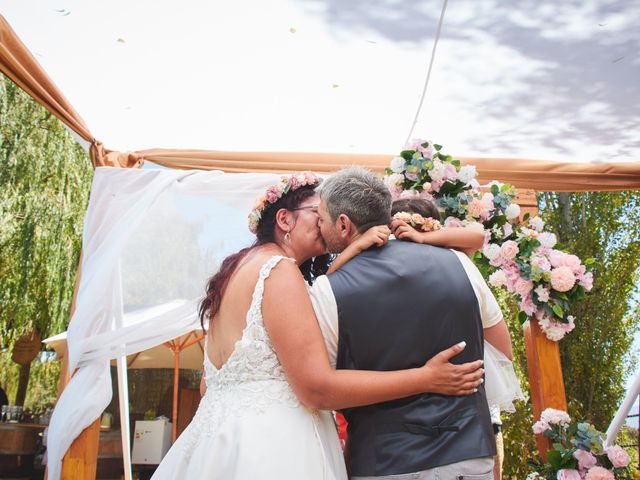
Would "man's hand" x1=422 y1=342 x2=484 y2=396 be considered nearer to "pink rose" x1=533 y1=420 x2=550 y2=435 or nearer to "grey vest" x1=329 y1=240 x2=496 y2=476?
"grey vest" x1=329 y1=240 x2=496 y2=476

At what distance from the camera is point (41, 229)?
6.98m

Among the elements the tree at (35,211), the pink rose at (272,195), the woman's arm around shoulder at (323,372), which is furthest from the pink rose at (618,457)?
the tree at (35,211)

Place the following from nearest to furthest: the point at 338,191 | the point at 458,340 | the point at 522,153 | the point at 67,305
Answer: the point at 458,340 → the point at 338,191 → the point at 522,153 → the point at 67,305

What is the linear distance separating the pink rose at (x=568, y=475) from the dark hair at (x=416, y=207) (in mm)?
1748

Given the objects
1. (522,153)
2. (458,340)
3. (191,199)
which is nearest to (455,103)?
Result: (522,153)

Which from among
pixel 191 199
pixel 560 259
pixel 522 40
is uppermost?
pixel 522 40

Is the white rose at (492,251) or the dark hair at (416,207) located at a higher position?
the dark hair at (416,207)

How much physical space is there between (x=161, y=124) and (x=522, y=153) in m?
3.05

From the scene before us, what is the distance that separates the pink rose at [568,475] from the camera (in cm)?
313

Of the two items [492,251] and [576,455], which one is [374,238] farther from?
[576,455]

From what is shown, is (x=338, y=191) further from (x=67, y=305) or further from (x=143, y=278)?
(x=67, y=305)

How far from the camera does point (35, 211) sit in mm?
6914

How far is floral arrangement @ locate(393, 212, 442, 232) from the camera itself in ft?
7.14

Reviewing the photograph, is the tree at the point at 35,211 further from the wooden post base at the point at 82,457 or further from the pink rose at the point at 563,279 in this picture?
the pink rose at the point at 563,279
